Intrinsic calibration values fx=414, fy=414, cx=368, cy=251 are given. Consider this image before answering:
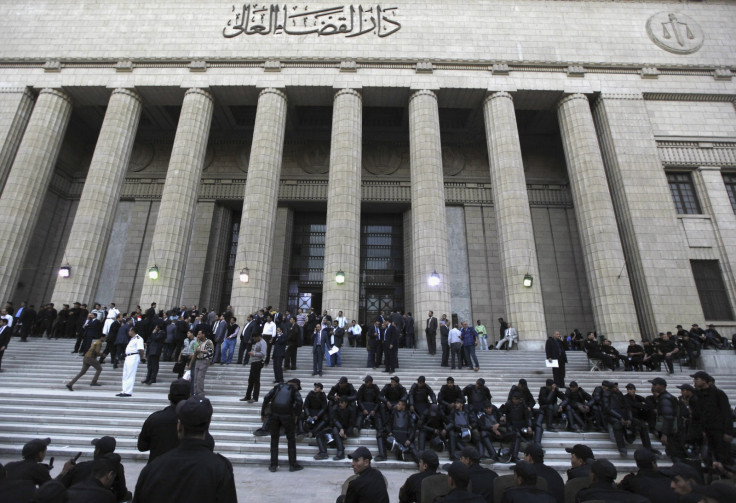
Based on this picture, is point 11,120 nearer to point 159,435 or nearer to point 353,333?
point 353,333

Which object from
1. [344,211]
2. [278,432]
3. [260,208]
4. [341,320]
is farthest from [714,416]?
[260,208]

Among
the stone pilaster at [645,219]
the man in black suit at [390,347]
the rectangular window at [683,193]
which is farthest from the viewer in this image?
the rectangular window at [683,193]

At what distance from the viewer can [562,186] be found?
25453 mm

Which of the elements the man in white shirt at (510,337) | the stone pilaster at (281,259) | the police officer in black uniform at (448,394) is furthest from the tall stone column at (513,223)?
the stone pilaster at (281,259)

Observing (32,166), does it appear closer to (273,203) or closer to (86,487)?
(273,203)

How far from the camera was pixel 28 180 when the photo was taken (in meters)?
20.2

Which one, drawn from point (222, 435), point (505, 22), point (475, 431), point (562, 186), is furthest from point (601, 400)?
point (505, 22)

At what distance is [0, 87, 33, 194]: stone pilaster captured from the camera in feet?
67.8

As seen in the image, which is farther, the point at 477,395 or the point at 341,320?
the point at 341,320

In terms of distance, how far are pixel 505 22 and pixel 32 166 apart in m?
26.0

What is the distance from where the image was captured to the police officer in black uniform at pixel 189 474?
102 inches

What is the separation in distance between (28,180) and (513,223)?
77.2ft

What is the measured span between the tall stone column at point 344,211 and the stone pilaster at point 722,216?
1738 cm

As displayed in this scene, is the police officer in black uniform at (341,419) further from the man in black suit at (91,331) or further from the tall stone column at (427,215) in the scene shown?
the man in black suit at (91,331)
